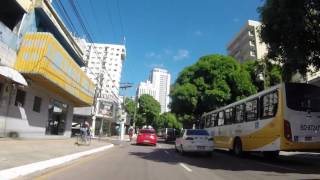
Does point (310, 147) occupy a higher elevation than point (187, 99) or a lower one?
lower

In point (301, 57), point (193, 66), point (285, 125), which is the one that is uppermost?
point (193, 66)

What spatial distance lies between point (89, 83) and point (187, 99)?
1114 cm

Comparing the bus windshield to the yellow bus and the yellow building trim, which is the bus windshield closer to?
the yellow bus

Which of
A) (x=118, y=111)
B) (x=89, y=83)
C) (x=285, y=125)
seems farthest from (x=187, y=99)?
(x=118, y=111)

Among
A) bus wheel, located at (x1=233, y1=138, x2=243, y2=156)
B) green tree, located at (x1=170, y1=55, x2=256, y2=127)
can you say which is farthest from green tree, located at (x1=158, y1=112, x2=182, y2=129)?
bus wheel, located at (x1=233, y1=138, x2=243, y2=156)

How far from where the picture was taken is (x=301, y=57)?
1542cm

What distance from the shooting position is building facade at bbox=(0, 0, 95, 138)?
817 inches

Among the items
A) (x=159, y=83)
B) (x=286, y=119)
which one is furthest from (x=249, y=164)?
(x=159, y=83)

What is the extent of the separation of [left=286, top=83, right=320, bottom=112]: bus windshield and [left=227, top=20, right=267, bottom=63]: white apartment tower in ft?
226

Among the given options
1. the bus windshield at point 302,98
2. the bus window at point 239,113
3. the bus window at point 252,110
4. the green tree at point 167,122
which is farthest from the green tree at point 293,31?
the green tree at point 167,122

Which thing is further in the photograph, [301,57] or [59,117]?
[59,117]

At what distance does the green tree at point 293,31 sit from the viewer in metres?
15.1

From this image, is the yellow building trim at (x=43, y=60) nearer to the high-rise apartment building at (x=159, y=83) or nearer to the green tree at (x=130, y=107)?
the green tree at (x=130, y=107)

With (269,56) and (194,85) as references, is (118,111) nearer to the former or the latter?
(194,85)
